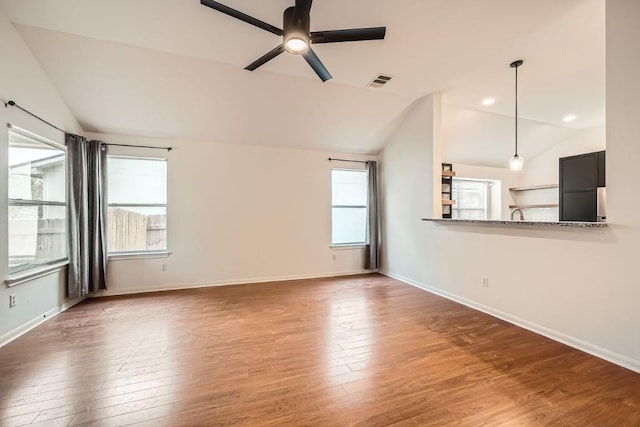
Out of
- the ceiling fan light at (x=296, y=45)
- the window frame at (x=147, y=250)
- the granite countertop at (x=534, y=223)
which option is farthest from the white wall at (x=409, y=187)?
the window frame at (x=147, y=250)

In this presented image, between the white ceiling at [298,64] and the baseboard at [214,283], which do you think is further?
the baseboard at [214,283]

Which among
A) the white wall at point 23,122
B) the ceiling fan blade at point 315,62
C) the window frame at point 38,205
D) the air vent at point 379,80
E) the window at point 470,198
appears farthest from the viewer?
the window at point 470,198

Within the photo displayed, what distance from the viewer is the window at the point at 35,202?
2762 mm

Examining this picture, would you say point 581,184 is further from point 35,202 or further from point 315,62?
point 35,202

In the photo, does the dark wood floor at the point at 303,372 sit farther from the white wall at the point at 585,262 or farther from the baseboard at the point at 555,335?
the white wall at the point at 585,262

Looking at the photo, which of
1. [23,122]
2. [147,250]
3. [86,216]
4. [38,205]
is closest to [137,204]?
[86,216]

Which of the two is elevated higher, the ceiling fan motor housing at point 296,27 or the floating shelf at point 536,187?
the ceiling fan motor housing at point 296,27

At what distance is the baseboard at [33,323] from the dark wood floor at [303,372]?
0.07m

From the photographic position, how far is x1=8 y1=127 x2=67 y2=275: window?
2762mm

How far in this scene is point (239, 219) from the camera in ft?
15.7

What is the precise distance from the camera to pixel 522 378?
78.5 inches

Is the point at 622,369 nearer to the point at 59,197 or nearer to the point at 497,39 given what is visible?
the point at 497,39

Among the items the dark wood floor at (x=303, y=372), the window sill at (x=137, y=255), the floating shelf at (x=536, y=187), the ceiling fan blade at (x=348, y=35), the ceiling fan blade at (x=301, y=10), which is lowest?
the dark wood floor at (x=303, y=372)

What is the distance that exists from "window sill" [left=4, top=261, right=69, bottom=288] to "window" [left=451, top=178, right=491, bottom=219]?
689 centimetres
